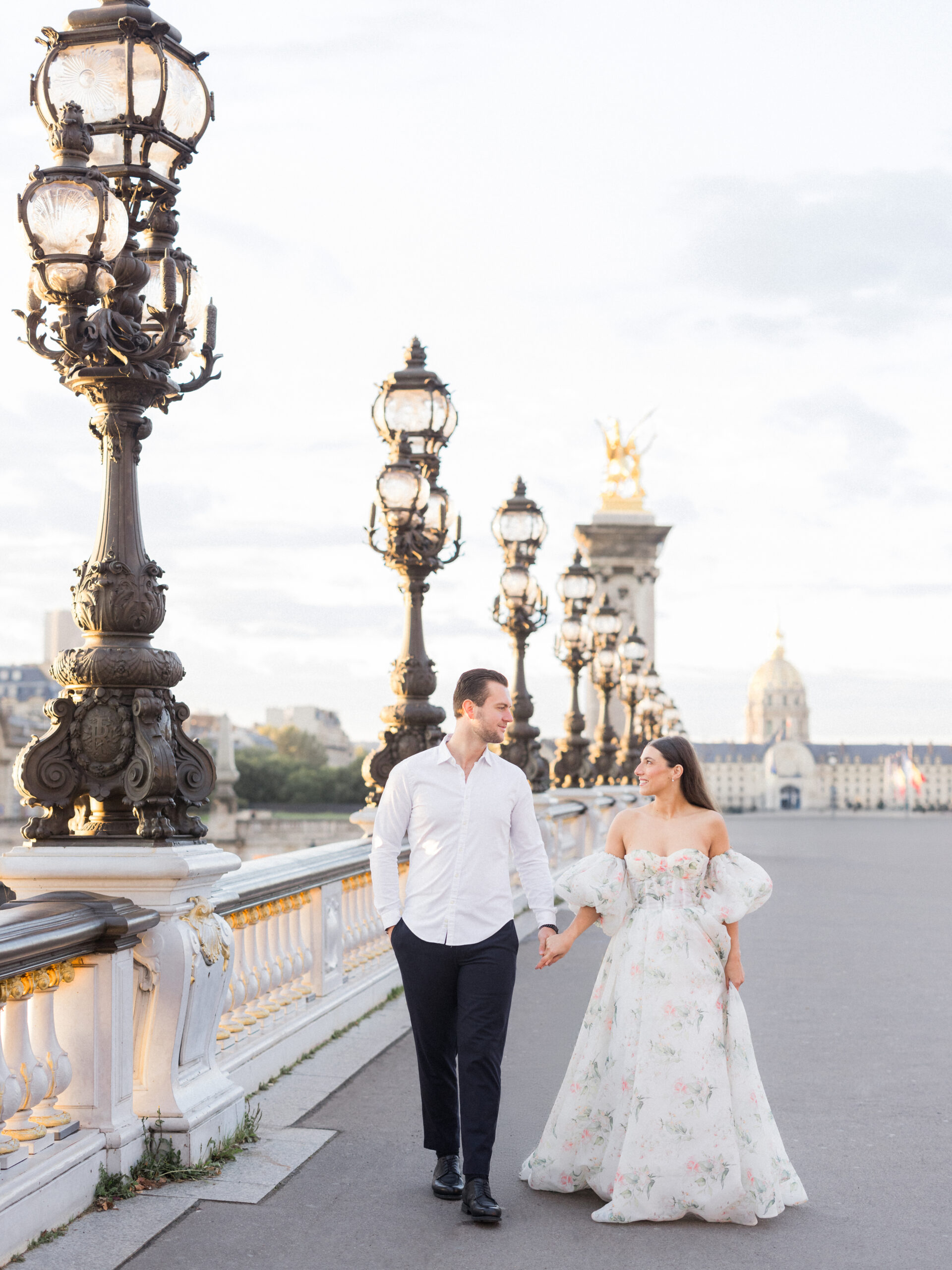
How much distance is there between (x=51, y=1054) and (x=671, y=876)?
8.43 ft

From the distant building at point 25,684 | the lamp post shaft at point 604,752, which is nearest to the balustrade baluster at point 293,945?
the lamp post shaft at point 604,752

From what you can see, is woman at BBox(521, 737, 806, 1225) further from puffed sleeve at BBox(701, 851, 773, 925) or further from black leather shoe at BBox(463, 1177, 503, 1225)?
black leather shoe at BBox(463, 1177, 503, 1225)

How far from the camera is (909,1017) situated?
11586mm

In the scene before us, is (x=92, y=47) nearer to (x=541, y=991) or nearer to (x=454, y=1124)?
(x=454, y=1124)

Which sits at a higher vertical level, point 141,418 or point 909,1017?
point 141,418

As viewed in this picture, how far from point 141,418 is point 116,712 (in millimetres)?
1290

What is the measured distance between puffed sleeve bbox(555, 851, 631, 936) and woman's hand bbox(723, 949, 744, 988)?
47 centimetres

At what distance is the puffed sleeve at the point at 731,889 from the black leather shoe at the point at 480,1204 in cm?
143

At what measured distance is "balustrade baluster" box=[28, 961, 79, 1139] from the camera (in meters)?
5.85

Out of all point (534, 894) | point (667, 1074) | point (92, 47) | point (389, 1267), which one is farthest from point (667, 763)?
point (92, 47)

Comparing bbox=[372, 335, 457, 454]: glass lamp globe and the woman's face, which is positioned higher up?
bbox=[372, 335, 457, 454]: glass lamp globe

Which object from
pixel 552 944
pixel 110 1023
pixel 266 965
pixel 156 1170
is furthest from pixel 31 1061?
pixel 266 965

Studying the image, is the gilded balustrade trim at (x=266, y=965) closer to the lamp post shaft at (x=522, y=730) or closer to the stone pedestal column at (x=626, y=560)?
the lamp post shaft at (x=522, y=730)

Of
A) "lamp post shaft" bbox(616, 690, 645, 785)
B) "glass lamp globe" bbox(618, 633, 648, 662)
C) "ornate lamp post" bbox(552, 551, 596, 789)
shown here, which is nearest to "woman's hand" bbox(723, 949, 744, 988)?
"ornate lamp post" bbox(552, 551, 596, 789)
